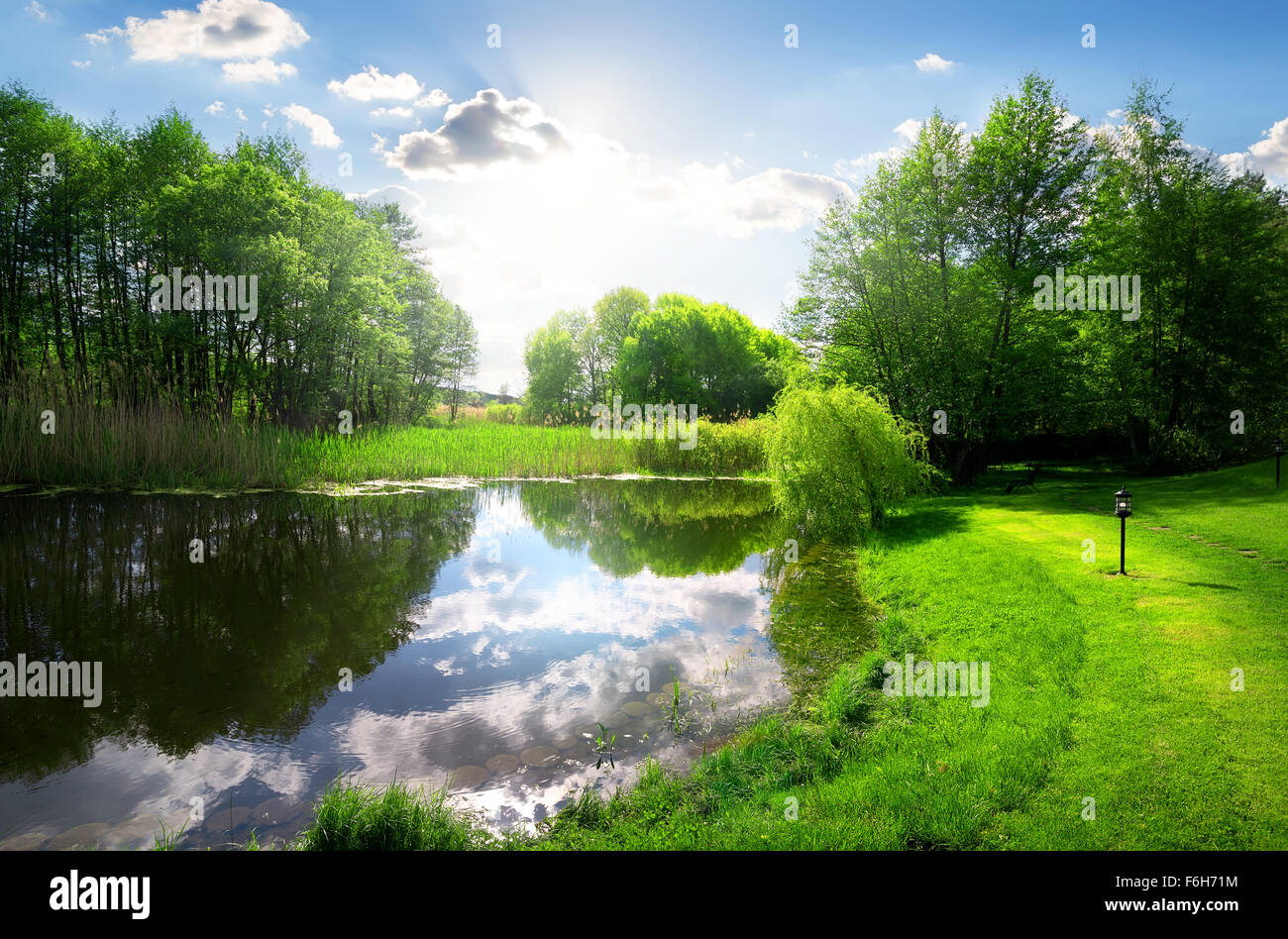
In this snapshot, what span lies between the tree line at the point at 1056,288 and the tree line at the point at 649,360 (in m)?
24.3

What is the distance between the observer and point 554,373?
67125 mm

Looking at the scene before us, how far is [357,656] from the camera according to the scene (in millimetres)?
6703

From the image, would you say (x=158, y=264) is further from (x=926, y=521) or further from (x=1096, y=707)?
(x=1096, y=707)

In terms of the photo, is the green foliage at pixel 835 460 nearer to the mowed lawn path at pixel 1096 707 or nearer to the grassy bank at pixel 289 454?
the mowed lawn path at pixel 1096 707

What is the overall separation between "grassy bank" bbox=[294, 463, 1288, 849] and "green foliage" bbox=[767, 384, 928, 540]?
5375mm

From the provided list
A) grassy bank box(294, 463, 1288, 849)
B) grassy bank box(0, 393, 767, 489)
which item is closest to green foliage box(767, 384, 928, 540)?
grassy bank box(0, 393, 767, 489)

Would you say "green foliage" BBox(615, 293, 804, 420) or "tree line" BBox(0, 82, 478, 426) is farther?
"green foliage" BBox(615, 293, 804, 420)

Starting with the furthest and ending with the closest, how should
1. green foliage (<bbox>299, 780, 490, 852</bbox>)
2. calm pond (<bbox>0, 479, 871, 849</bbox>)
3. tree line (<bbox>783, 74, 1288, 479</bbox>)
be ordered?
tree line (<bbox>783, 74, 1288, 479</bbox>) → calm pond (<bbox>0, 479, 871, 849</bbox>) → green foliage (<bbox>299, 780, 490, 852</bbox>)

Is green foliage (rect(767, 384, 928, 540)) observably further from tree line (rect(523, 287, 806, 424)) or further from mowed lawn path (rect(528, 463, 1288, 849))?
tree line (rect(523, 287, 806, 424))

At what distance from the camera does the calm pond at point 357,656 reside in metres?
4.28

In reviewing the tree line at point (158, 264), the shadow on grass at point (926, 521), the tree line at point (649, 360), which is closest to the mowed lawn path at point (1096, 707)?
the shadow on grass at point (926, 521)

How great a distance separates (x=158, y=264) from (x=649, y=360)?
39.8 meters

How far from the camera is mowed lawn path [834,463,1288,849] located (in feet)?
11.6

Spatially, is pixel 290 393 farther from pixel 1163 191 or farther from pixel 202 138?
pixel 1163 191
